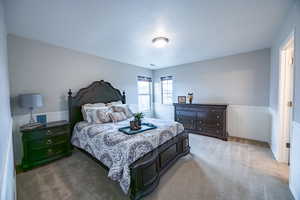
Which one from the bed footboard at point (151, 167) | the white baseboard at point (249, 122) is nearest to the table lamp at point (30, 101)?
the bed footboard at point (151, 167)

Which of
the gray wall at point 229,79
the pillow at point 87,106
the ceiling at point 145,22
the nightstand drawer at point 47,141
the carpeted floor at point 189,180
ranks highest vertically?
the ceiling at point 145,22

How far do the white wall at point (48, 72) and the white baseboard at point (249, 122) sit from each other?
13.2ft

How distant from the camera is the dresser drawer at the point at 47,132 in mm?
2285

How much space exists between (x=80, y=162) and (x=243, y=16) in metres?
3.84

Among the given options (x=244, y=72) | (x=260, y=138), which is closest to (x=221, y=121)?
(x=260, y=138)

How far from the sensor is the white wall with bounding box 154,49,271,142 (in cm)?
332

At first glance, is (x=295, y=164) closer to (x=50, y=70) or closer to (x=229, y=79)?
(x=229, y=79)

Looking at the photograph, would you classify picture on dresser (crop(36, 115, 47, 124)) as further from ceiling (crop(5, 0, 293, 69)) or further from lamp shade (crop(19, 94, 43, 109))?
ceiling (crop(5, 0, 293, 69))

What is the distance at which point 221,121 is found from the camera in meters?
3.57

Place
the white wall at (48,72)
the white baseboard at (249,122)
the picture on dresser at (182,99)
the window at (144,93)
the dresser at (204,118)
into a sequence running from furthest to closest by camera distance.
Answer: the window at (144,93), the picture on dresser at (182,99), the dresser at (204,118), the white baseboard at (249,122), the white wall at (48,72)

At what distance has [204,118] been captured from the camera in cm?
385

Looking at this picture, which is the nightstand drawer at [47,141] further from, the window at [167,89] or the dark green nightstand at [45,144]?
the window at [167,89]

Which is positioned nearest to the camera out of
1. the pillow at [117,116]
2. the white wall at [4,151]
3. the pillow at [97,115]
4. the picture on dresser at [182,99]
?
the white wall at [4,151]

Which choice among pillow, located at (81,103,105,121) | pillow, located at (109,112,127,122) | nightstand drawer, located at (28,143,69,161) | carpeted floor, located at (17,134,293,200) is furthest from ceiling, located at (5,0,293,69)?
carpeted floor, located at (17,134,293,200)
